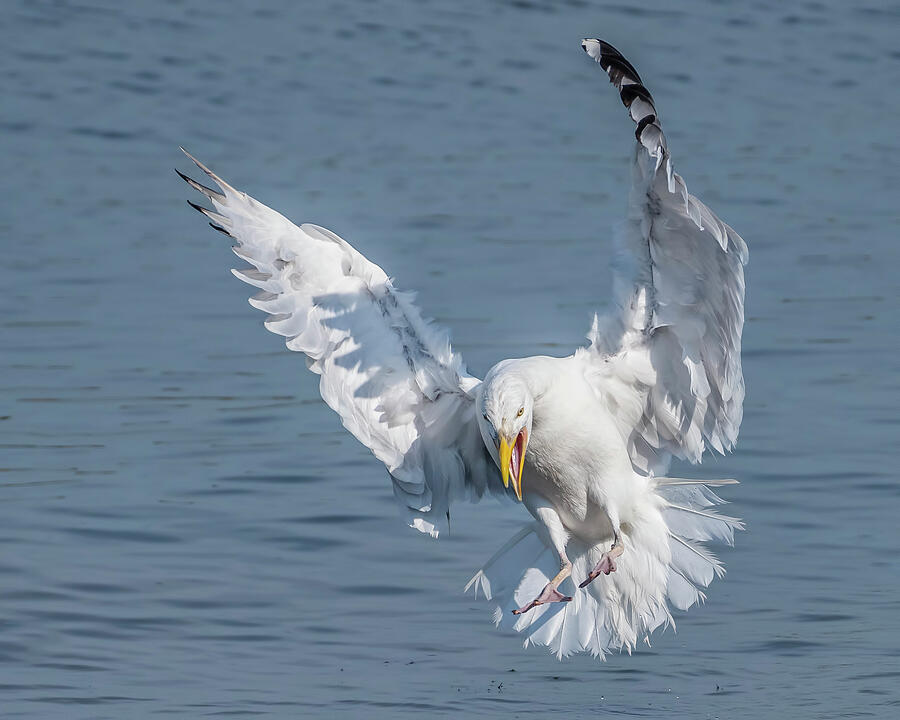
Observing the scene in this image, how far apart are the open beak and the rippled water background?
1166mm

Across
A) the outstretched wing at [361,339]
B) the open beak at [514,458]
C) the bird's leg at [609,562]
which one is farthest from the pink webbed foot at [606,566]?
the outstretched wing at [361,339]

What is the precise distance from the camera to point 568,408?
684 cm

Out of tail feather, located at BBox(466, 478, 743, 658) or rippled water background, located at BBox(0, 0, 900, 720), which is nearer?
tail feather, located at BBox(466, 478, 743, 658)

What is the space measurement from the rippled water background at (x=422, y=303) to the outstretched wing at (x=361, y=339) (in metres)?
1.02

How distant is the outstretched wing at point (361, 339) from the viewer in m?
→ 7.19

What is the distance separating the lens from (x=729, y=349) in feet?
22.7

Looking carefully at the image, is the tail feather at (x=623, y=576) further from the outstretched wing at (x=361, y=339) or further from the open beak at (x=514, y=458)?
the open beak at (x=514, y=458)

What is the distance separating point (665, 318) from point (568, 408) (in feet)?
1.59

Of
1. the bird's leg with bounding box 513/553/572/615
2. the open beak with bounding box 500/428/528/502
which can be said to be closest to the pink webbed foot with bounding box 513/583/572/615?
the bird's leg with bounding box 513/553/572/615

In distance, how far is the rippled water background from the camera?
7.66 m

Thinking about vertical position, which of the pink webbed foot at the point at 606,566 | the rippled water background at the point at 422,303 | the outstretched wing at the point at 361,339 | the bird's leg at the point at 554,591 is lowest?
the rippled water background at the point at 422,303

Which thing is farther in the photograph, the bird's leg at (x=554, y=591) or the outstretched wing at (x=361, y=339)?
the outstretched wing at (x=361, y=339)

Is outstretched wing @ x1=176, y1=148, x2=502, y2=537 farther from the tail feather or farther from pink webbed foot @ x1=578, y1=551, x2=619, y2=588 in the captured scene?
pink webbed foot @ x1=578, y1=551, x2=619, y2=588

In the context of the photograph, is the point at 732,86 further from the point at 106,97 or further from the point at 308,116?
the point at 106,97
